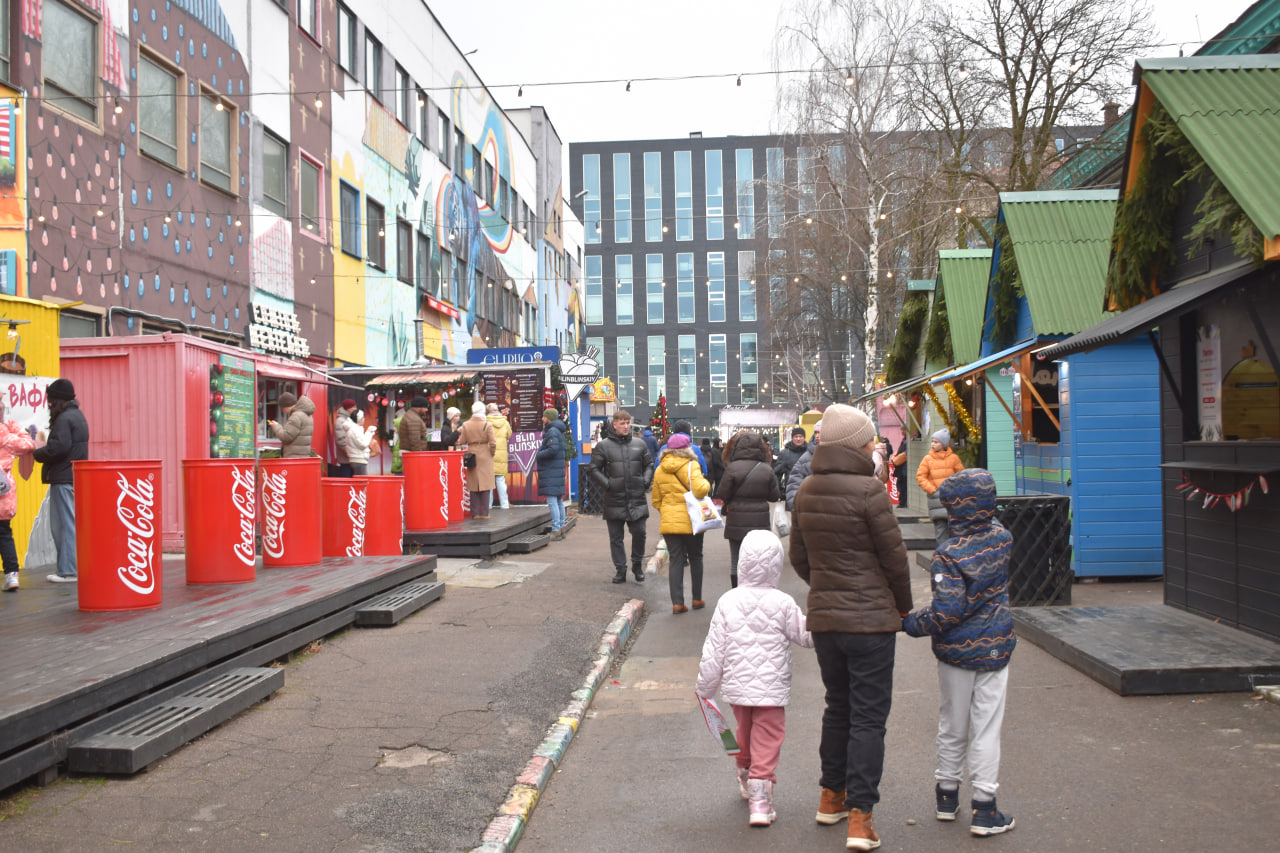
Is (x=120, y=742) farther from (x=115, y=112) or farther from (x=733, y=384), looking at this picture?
(x=733, y=384)

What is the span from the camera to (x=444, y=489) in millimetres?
14719

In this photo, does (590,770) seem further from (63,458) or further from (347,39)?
(347,39)

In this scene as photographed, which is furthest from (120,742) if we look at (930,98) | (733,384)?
(733,384)

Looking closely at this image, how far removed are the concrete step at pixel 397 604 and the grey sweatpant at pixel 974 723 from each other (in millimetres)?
5391

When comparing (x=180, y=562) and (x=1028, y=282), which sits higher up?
(x=1028, y=282)

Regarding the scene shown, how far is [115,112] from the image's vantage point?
1546cm

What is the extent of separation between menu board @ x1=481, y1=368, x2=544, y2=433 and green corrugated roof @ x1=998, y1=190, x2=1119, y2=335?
33.4ft

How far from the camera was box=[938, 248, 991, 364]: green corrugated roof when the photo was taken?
19.0 meters

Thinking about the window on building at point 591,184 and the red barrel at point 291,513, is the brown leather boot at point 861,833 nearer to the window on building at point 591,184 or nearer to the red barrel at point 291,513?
the red barrel at point 291,513

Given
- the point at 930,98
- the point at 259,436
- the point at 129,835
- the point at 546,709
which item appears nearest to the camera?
the point at 129,835

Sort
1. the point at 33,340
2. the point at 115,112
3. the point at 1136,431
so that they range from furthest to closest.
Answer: the point at 115,112 → the point at 1136,431 → the point at 33,340

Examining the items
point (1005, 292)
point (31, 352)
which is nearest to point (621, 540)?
point (31, 352)

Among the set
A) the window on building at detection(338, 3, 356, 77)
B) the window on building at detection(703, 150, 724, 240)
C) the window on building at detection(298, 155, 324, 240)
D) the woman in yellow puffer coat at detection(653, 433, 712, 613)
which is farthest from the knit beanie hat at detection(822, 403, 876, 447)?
the window on building at detection(703, 150, 724, 240)

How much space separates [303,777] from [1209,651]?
19.5 feet
